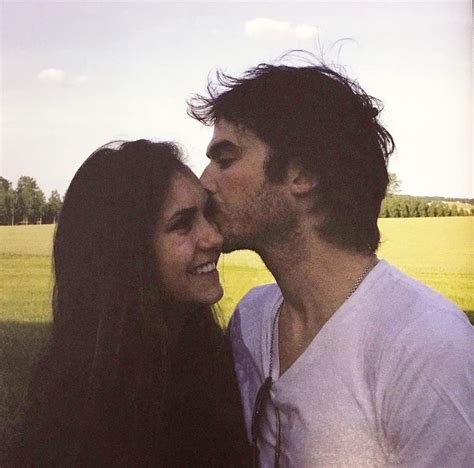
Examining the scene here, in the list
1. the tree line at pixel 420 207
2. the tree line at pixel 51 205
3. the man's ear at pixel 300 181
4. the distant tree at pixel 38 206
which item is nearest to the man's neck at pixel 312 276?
the man's ear at pixel 300 181

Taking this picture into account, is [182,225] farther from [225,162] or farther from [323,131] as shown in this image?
[323,131]

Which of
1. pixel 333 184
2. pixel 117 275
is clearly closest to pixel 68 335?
pixel 117 275

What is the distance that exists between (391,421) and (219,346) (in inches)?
24.5

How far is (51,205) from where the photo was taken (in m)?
1.82

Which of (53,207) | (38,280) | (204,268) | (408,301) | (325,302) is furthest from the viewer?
(38,280)

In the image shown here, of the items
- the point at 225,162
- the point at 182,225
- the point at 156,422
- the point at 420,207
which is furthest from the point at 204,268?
the point at 420,207

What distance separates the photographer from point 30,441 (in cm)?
141

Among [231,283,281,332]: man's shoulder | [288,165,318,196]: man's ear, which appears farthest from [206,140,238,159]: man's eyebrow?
[231,283,281,332]: man's shoulder

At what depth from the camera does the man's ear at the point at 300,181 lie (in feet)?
4.74

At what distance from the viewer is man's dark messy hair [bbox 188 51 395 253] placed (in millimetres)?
1450

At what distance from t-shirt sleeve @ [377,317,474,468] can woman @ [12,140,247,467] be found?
49cm

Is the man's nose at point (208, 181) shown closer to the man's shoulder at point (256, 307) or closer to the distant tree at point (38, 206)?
the man's shoulder at point (256, 307)

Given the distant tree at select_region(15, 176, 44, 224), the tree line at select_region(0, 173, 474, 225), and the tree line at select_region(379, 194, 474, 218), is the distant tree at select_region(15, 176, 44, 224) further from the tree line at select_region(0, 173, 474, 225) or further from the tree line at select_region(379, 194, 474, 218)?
the tree line at select_region(379, 194, 474, 218)

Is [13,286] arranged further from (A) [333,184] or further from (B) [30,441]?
(A) [333,184]
